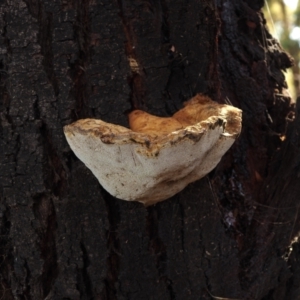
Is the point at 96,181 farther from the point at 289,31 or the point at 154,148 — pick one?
the point at 289,31

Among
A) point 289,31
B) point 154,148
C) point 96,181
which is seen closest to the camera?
point 154,148

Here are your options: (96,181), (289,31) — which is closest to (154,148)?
(96,181)

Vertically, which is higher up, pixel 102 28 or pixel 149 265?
pixel 102 28

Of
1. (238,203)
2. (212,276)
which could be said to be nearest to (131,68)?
(238,203)

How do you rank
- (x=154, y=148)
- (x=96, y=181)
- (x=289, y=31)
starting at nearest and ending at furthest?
(x=154, y=148) → (x=96, y=181) → (x=289, y=31)

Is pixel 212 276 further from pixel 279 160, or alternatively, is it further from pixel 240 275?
pixel 279 160
